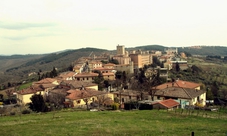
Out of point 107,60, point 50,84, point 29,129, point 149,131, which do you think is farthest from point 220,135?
point 107,60

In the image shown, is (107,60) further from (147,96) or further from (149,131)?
(149,131)

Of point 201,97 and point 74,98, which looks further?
point 201,97

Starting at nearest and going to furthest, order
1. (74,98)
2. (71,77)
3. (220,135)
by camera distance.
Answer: (220,135) < (74,98) < (71,77)

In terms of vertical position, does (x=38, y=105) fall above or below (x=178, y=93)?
below

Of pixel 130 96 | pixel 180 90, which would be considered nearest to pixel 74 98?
pixel 130 96

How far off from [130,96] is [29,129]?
97.0 ft

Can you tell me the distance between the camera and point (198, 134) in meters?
15.7

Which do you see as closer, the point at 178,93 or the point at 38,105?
the point at 38,105

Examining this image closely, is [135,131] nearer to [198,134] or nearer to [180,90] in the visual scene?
[198,134]

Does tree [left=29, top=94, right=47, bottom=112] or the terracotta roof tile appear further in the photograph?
the terracotta roof tile

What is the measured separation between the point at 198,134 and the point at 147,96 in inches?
1134

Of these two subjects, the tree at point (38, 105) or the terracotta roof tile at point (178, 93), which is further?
the terracotta roof tile at point (178, 93)

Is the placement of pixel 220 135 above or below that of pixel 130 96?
above

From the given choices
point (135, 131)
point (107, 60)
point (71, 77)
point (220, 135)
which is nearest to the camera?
point (220, 135)
